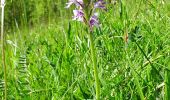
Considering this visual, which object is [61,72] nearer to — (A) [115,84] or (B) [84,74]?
(B) [84,74]

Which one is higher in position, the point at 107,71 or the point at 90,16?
the point at 90,16

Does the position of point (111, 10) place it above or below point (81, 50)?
above

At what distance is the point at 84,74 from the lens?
1.20 m

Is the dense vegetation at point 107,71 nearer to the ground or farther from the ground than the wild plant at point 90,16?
nearer to the ground

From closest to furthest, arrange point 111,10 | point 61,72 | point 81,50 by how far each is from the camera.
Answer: point 61,72 < point 81,50 < point 111,10

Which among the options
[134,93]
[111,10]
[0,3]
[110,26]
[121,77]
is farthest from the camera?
[111,10]

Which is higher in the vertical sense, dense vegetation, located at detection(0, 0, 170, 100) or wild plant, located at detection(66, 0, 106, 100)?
wild plant, located at detection(66, 0, 106, 100)

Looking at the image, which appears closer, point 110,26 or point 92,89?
point 92,89

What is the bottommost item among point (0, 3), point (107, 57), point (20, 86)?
point (20, 86)

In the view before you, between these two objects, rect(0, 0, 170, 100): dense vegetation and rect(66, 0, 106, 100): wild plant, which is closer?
rect(66, 0, 106, 100): wild plant

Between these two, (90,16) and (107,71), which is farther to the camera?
(107,71)

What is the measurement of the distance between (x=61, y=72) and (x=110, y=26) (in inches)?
18.8

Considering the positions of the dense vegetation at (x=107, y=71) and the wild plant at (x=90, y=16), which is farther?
the dense vegetation at (x=107, y=71)

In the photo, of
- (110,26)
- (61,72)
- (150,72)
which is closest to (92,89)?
(150,72)
